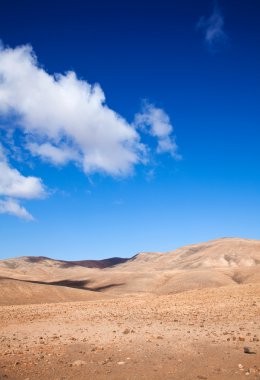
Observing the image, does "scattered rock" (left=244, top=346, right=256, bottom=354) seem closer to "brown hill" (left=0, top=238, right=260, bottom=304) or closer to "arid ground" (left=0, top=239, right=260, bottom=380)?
"arid ground" (left=0, top=239, right=260, bottom=380)

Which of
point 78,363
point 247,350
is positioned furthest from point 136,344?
point 247,350

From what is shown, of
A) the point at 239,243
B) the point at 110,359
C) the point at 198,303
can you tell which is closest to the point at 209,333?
the point at 110,359

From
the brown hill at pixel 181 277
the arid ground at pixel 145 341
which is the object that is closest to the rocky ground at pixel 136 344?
the arid ground at pixel 145 341

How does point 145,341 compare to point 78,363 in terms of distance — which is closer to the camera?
point 78,363

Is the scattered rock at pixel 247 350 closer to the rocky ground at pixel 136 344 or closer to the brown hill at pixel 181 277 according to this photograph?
the rocky ground at pixel 136 344

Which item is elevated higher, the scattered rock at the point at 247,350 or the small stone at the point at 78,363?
the scattered rock at the point at 247,350

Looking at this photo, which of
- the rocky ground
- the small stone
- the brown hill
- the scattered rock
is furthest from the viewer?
the brown hill

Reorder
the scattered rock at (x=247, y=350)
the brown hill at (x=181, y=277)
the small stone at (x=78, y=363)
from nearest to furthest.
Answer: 1. the small stone at (x=78, y=363)
2. the scattered rock at (x=247, y=350)
3. the brown hill at (x=181, y=277)

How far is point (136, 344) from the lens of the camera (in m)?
14.6

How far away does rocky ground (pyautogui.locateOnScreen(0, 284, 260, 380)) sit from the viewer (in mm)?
11062

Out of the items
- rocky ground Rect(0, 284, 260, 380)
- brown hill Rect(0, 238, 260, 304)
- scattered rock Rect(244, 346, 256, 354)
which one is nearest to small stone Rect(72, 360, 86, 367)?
rocky ground Rect(0, 284, 260, 380)

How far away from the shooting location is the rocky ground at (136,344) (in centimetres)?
1106

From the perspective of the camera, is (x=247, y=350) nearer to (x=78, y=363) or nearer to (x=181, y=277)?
(x=78, y=363)

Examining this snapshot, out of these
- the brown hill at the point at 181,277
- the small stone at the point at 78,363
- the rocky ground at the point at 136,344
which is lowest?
the small stone at the point at 78,363
